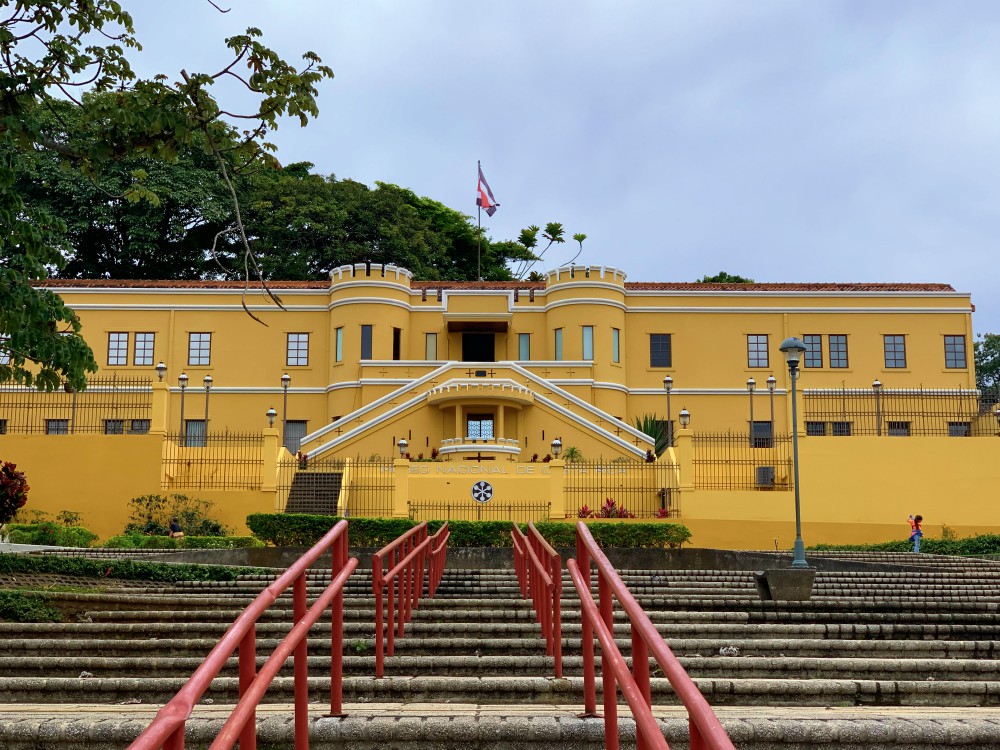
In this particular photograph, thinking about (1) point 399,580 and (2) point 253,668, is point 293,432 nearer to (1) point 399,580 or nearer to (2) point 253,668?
(1) point 399,580

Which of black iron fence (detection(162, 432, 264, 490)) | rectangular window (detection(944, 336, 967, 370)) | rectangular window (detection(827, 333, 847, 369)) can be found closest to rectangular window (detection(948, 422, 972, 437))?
rectangular window (detection(944, 336, 967, 370))

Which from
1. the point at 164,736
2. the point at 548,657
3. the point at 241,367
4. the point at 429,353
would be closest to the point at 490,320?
the point at 429,353

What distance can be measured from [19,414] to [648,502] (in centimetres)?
1915

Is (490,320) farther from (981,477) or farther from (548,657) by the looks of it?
(548,657)

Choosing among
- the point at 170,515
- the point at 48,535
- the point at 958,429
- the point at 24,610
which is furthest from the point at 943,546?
the point at 24,610

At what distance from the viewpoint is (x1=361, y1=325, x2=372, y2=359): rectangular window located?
133 ft

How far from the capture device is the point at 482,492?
90.7 feet

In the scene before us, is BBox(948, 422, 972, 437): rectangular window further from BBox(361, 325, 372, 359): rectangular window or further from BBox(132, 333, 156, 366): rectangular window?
BBox(132, 333, 156, 366): rectangular window

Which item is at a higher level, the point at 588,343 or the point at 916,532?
the point at 588,343

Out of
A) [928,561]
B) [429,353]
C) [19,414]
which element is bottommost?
[928,561]

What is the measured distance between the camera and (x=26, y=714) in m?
5.75

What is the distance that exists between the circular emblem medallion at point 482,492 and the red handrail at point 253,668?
21.8m

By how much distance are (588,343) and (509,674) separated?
33882mm

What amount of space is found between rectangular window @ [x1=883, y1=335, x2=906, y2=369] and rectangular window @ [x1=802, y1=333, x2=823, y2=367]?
2.46m
